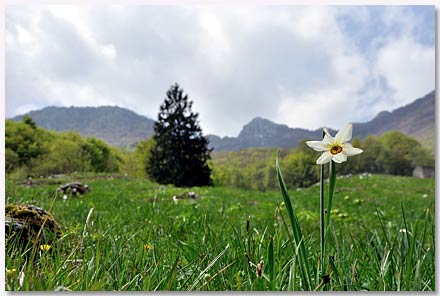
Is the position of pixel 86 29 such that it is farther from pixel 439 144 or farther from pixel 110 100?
pixel 439 144

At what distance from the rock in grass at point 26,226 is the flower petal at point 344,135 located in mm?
959

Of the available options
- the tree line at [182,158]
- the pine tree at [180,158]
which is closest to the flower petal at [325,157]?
the tree line at [182,158]

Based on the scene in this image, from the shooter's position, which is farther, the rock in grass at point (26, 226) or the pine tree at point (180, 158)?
the pine tree at point (180, 158)

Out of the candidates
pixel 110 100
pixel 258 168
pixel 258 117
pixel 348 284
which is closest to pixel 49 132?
pixel 110 100

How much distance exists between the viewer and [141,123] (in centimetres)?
362

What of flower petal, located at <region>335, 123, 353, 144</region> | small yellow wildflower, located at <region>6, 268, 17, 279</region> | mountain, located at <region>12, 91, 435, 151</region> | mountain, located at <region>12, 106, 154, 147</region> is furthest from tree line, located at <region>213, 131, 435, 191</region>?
small yellow wildflower, located at <region>6, 268, 17, 279</region>

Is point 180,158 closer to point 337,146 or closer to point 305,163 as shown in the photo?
point 305,163

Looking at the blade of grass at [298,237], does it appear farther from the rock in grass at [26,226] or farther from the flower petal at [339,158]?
the rock in grass at [26,226]

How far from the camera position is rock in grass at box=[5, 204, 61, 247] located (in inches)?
53.7

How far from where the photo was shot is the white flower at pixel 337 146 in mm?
1020

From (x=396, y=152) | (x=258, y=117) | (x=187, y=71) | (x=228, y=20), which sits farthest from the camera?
(x=396, y=152)

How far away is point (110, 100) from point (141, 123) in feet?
3.65

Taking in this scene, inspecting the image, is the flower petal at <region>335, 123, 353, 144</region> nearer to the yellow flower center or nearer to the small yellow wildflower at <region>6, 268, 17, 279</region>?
the yellow flower center

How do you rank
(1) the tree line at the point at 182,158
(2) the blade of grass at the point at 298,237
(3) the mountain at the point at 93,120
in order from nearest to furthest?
1. (2) the blade of grass at the point at 298,237
2. (3) the mountain at the point at 93,120
3. (1) the tree line at the point at 182,158
